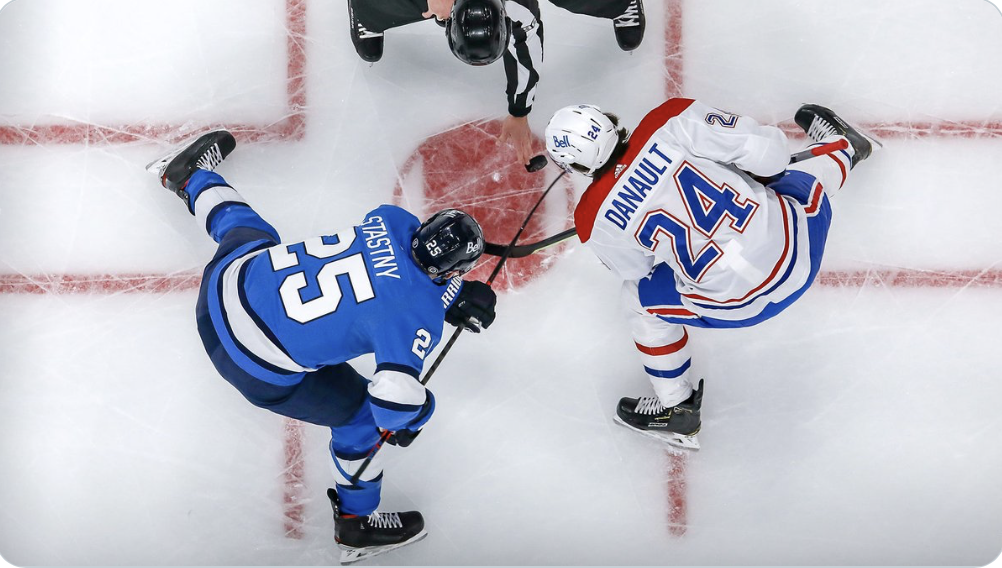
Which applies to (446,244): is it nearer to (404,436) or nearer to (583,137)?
(583,137)

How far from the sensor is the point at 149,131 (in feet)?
12.8

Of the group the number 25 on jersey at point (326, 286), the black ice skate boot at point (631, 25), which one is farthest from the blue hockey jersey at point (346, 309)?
the black ice skate boot at point (631, 25)

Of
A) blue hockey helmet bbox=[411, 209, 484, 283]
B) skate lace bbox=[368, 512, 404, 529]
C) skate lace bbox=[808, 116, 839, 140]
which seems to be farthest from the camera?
skate lace bbox=[808, 116, 839, 140]

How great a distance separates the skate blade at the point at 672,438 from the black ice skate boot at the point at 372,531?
3.56 ft

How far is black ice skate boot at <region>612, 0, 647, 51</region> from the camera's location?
3.77m

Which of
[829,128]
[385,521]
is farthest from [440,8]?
[385,521]

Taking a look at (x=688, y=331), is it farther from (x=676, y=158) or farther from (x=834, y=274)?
(x=676, y=158)

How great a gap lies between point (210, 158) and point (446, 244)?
1625 millimetres

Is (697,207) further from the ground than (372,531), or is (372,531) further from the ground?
(697,207)

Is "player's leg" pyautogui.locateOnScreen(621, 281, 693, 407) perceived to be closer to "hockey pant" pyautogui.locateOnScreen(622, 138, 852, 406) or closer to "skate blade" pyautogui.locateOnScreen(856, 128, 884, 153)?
"hockey pant" pyautogui.locateOnScreen(622, 138, 852, 406)

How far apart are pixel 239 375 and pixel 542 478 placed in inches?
59.3

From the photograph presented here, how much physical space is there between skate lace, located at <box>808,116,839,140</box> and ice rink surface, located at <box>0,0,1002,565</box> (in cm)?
14

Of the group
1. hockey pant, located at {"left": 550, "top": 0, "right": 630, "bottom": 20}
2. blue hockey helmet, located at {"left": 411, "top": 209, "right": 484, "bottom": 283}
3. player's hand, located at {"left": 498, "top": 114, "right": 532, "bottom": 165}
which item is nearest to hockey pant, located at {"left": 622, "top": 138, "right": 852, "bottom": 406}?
blue hockey helmet, located at {"left": 411, "top": 209, "right": 484, "bottom": 283}

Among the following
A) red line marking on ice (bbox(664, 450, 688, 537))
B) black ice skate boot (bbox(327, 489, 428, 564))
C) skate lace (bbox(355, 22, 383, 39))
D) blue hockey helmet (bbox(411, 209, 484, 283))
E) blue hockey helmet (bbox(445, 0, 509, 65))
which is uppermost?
blue hockey helmet (bbox(445, 0, 509, 65))
